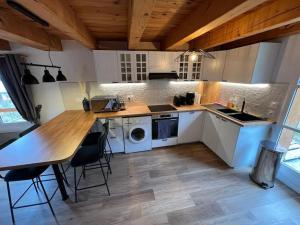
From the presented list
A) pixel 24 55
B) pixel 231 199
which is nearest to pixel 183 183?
pixel 231 199

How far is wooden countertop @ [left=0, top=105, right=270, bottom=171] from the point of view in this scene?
1.41 m

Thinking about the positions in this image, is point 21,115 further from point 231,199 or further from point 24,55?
point 231,199

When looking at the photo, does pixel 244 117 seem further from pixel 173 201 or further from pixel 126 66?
pixel 126 66

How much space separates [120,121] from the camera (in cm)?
279

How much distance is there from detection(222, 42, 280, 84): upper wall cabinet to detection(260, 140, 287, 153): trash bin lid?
100 cm

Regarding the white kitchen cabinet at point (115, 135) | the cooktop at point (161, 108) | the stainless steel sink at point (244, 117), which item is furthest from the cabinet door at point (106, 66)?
the stainless steel sink at point (244, 117)

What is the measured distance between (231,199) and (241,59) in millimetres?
2245

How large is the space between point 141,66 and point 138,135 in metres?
1.46

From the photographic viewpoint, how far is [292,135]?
223 centimetres

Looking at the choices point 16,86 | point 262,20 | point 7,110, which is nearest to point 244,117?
point 262,20

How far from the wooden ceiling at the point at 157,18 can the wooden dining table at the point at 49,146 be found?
1.27m

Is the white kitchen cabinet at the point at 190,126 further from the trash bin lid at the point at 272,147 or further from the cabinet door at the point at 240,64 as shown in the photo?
the trash bin lid at the point at 272,147

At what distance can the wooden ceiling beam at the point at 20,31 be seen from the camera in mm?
1445

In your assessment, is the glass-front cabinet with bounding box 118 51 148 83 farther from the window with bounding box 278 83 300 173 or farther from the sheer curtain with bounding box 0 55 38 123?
the window with bounding box 278 83 300 173
